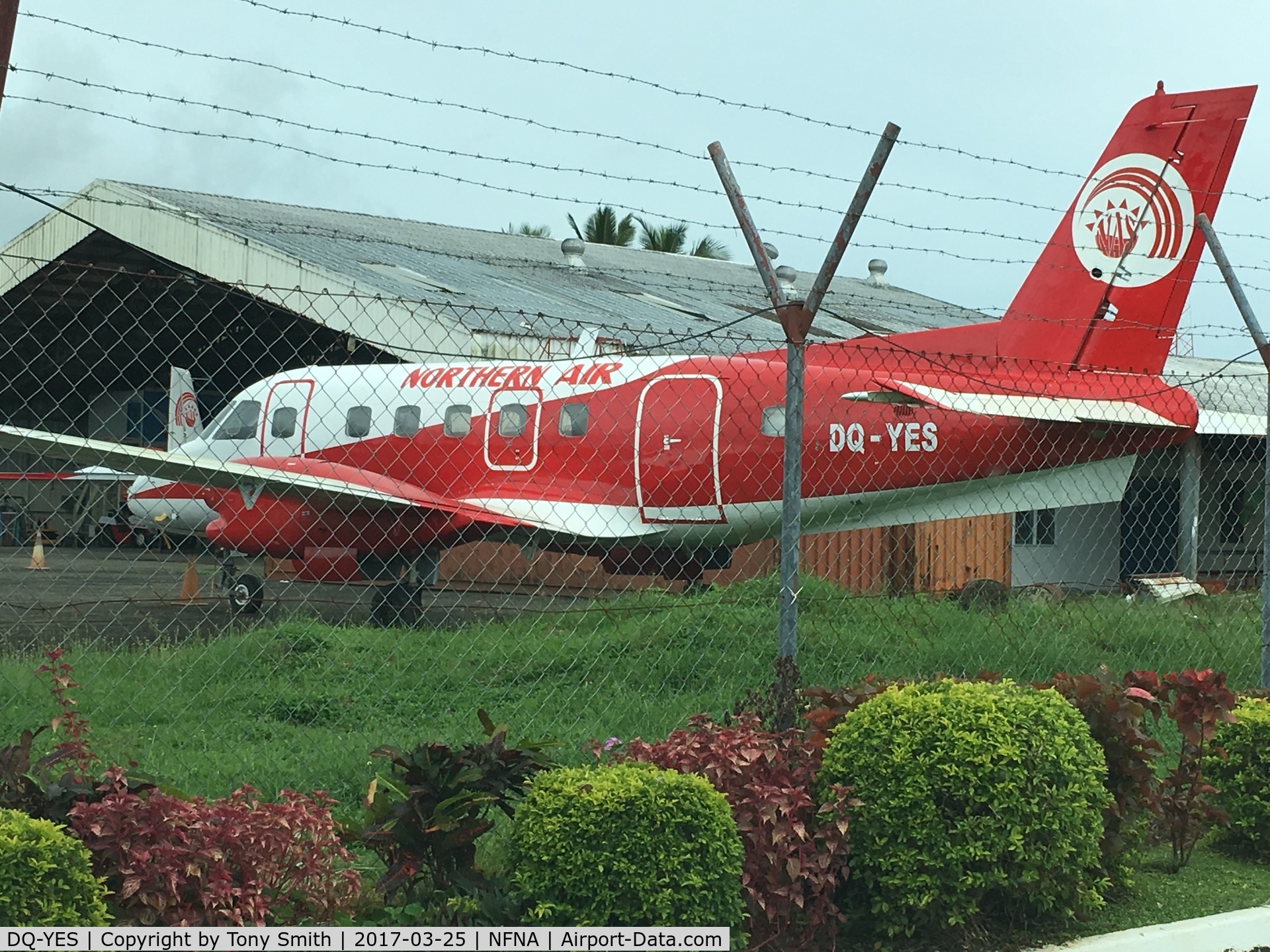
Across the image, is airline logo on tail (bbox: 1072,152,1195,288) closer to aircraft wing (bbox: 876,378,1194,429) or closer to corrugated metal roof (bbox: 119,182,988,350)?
aircraft wing (bbox: 876,378,1194,429)

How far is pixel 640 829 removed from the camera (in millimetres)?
4254

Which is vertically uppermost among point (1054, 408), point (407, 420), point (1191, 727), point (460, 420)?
point (1054, 408)

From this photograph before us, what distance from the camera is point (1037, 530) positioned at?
25188 mm

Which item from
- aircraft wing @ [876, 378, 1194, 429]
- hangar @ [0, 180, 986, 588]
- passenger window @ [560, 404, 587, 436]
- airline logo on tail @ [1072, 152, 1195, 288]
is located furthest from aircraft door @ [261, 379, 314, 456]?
airline logo on tail @ [1072, 152, 1195, 288]

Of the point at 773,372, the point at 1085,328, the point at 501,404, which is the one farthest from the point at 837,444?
the point at 501,404


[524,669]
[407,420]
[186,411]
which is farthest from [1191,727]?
[186,411]

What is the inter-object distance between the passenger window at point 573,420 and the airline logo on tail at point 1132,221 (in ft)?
18.3

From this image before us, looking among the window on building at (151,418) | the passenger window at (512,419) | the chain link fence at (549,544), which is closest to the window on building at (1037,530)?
the chain link fence at (549,544)

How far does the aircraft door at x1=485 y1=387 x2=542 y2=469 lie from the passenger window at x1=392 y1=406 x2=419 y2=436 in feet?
3.57

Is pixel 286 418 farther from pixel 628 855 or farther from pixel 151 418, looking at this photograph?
pixel 151 418

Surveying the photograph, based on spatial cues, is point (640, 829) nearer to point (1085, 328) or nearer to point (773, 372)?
point (773, 372)

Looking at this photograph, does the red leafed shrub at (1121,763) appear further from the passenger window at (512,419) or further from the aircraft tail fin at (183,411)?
the aircraft tail fin at (183,411)

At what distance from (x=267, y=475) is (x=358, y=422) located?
3531 mm

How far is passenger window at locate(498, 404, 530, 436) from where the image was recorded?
14594 mm
